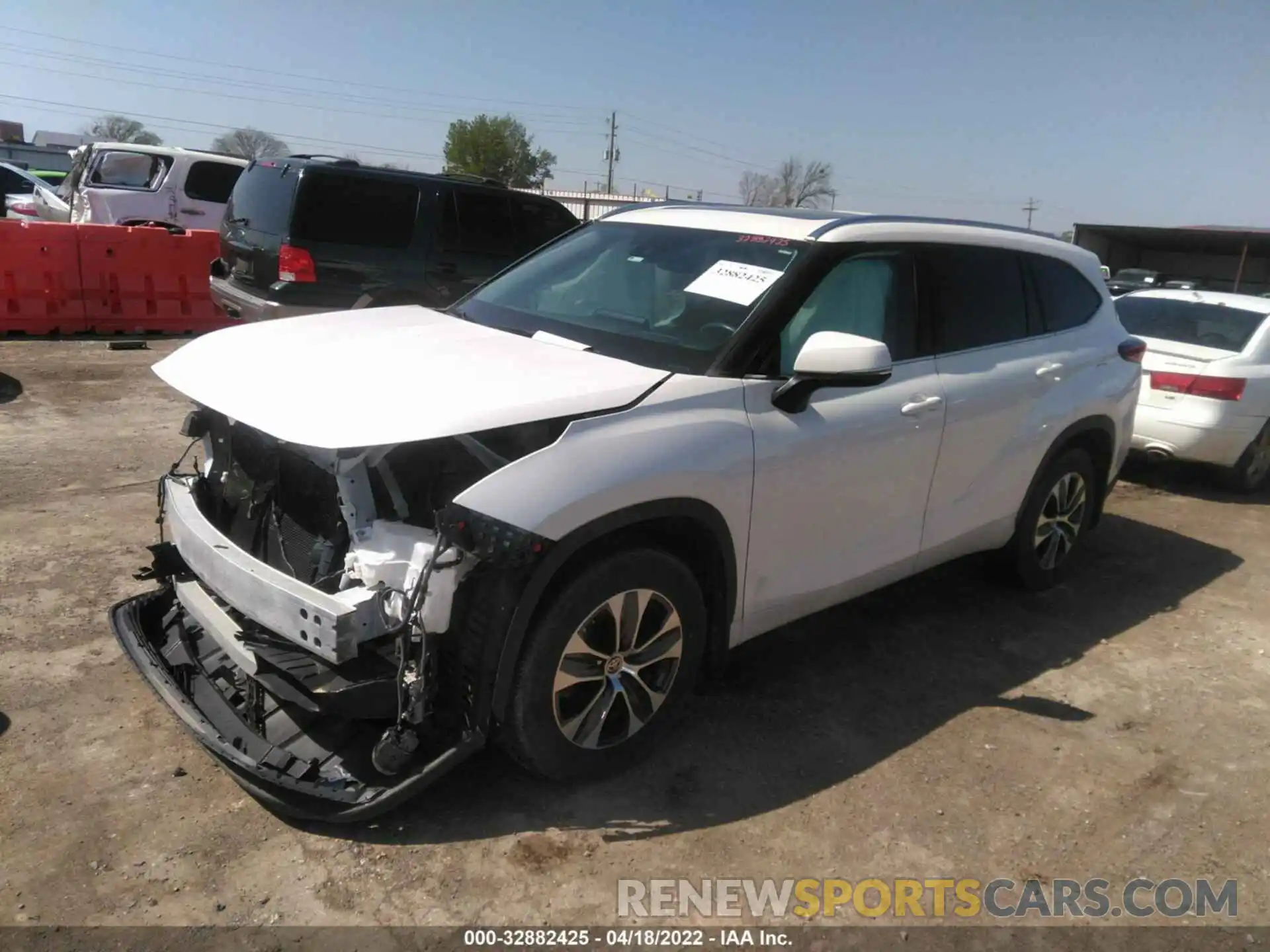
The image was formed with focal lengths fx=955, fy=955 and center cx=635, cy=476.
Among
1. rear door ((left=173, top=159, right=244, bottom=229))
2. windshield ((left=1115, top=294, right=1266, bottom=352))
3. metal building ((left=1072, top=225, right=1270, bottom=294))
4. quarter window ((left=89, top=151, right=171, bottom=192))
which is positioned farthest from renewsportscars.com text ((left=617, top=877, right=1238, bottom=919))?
metal building ((left=1072, top=225, right=1270, bottom=294))

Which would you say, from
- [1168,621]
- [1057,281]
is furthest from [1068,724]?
[1057,281]

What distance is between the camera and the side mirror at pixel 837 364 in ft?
10.3

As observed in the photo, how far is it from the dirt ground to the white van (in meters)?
9.65

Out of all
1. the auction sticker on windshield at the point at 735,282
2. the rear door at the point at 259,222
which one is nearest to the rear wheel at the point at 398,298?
the rear door at the point at 259,222

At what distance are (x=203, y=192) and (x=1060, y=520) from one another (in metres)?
12.9

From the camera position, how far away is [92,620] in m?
4.03

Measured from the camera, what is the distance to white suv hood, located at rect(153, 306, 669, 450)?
8.72 feet

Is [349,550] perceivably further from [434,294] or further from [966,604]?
[434,294]

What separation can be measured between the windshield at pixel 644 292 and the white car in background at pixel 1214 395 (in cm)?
467

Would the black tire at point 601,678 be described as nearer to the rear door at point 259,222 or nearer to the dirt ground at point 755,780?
the dirt ground at point 755,780

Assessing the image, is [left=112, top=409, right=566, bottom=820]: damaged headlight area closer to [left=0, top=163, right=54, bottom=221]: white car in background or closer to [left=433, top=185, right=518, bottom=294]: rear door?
[left=433, top=185, right=518, bottom=294]: rear door

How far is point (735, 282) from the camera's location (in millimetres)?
3559

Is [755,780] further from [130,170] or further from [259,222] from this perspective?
[130,170]

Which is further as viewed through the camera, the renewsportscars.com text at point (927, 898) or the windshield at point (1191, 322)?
the windshield at point (1191, 322)
